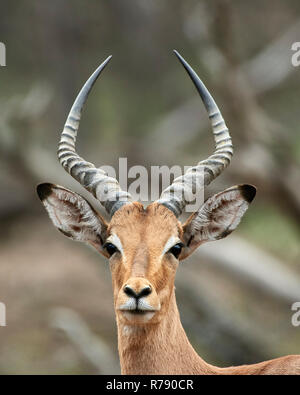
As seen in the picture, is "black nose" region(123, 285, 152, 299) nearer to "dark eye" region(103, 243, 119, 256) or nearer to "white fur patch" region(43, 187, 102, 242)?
"dark eye" region(103, 243, 119, 256)

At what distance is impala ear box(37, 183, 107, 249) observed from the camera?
19.1ft

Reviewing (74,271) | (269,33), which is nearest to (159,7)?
(269,33)

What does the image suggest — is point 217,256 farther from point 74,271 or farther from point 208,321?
point 74,271

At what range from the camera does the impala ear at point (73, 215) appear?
5.83m

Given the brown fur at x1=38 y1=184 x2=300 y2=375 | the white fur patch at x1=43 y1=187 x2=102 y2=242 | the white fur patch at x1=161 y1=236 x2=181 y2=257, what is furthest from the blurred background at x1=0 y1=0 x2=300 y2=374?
the white fur patch at x1=161 y1=236 x2=181 y2=257

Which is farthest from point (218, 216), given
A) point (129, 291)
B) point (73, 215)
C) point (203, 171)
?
point (129, 291)

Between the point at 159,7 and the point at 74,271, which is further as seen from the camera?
the point at 159,7

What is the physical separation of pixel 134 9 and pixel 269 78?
664cm

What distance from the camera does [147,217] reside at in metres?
5.60

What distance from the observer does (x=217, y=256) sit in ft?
47.8

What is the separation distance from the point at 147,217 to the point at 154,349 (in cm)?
100

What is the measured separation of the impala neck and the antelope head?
0.34 ft
